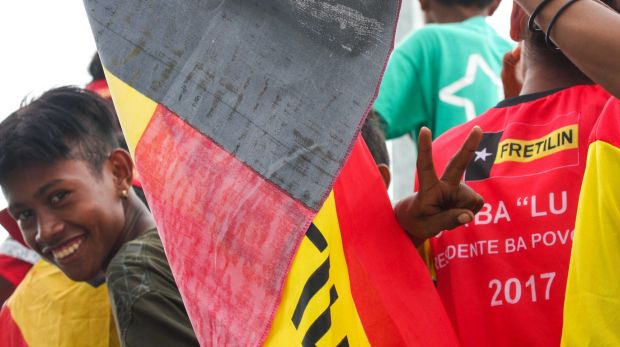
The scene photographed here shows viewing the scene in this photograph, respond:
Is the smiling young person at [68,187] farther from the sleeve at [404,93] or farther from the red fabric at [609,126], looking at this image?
the red fabric at [609,126]

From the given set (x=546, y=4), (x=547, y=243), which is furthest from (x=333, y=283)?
(x=546, y=4)

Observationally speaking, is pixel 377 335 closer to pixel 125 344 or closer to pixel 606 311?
pixel 606 311

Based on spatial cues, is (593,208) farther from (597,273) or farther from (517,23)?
(517,23)

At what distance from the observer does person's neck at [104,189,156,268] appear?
10.2 ft

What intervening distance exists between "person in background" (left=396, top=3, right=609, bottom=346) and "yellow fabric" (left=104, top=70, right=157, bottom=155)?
542 millimetres

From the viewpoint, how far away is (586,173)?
1.89 meters

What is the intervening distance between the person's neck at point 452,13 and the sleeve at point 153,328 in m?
2.10

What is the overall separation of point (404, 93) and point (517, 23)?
1.39 meters

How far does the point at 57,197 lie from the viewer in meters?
3.08

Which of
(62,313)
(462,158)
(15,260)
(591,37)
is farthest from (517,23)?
(15,260)

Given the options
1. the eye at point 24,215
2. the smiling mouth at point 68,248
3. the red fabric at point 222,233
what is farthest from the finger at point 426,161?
the eye at point 24,215

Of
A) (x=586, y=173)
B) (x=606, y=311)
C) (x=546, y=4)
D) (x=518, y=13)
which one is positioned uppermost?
(x=518, y=13)

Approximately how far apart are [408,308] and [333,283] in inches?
7.5

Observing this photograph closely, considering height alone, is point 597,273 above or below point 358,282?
above
